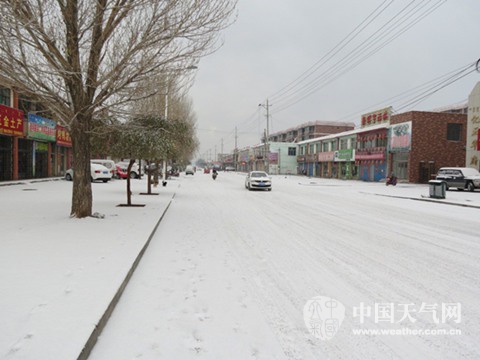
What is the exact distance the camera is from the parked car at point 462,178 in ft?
88.2

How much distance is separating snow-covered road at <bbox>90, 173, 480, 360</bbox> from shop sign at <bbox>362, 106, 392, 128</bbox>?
38.1 meters

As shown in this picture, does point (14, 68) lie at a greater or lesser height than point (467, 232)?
greater

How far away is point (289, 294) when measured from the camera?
4539 mm

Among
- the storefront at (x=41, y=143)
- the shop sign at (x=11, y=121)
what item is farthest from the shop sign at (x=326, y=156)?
the shop sign at (x=11, y=121)

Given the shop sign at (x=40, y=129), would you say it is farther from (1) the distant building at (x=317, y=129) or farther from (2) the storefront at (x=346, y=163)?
(1) the distant building at (x=317, y=129)

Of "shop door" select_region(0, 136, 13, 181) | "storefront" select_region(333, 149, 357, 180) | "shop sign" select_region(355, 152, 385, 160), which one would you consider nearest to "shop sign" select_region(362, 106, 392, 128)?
"shop sign" select_region(355, 152, 385, 160)

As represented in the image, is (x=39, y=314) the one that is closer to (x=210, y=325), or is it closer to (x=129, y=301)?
(x=129, y=301)

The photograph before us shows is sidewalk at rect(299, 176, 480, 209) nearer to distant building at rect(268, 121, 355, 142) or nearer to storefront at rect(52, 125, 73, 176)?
storefront at rect(52, 125, 73, 176)

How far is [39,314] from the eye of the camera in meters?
3.42

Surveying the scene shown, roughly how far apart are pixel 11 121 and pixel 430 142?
126 feet

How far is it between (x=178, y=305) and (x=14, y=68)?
720 centimetres

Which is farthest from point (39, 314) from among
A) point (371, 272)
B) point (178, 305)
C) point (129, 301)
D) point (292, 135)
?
point (292, 135)

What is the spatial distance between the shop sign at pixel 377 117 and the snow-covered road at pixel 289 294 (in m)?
38.1

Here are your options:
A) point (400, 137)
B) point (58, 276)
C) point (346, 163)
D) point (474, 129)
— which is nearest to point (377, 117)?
point (400, 137)
